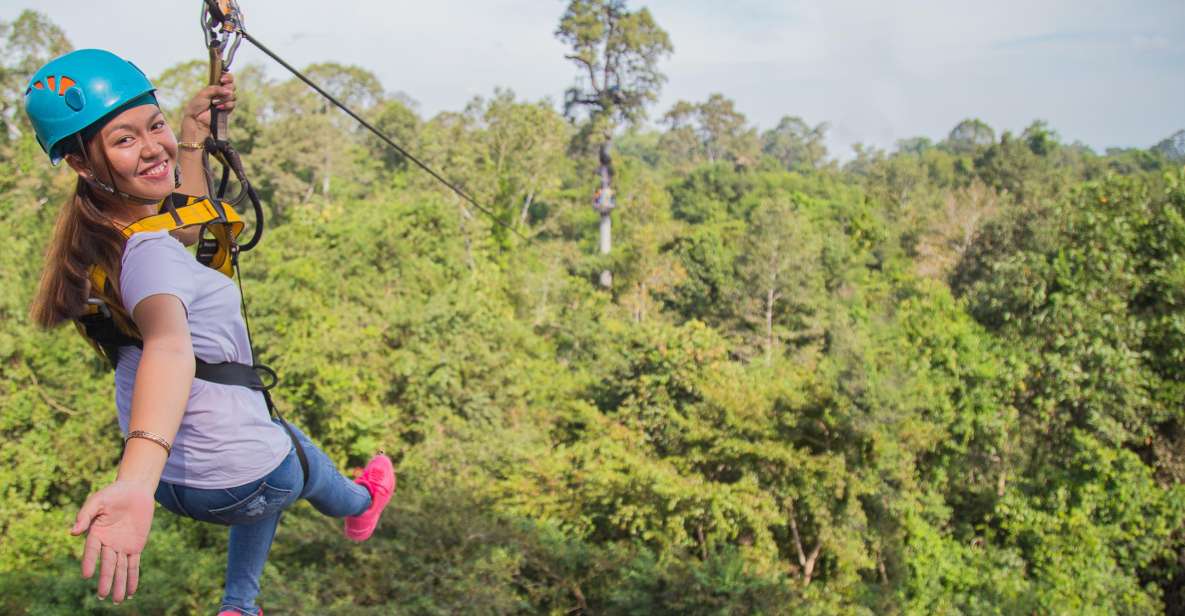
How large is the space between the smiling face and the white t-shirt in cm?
14

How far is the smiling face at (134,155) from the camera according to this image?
5.10 ft

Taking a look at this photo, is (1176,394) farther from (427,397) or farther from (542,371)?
(427,397)

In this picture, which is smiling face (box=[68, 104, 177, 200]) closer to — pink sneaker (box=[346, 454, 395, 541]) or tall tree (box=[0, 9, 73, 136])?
pink sneaker (box=[346, 454, 395, 541])

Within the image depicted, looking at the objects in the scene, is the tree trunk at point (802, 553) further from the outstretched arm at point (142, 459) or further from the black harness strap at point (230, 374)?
the outstretched arm at point (142, 459)

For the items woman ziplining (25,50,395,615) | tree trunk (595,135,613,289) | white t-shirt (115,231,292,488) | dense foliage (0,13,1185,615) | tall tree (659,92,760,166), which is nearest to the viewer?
woman ziplining (25,50,395,615)

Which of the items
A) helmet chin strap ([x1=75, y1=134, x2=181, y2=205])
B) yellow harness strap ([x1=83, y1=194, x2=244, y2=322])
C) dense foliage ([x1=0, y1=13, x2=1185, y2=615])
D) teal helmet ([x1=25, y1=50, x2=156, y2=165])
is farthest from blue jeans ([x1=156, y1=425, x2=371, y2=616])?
dense foliage ([x1=0, y1=13, x2=1185, y2=615])

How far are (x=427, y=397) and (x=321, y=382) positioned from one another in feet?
5.29

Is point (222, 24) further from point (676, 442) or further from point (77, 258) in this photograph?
point (676, 442)

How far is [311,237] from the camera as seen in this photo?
19.4 meters

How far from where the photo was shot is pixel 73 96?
58.7 inches

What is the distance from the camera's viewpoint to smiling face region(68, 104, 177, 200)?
155cm

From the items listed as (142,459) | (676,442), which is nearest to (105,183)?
(142,459)

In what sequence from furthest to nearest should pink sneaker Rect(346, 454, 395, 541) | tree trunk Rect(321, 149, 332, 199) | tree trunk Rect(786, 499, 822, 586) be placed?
tree trunk Rect(321, 149, 332, 199), tree trunk Rect(786, 499, 822, 586), pink sneaker Rect(346, 454, 395, 541)

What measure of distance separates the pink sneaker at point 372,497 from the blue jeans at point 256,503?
0.15 feet
